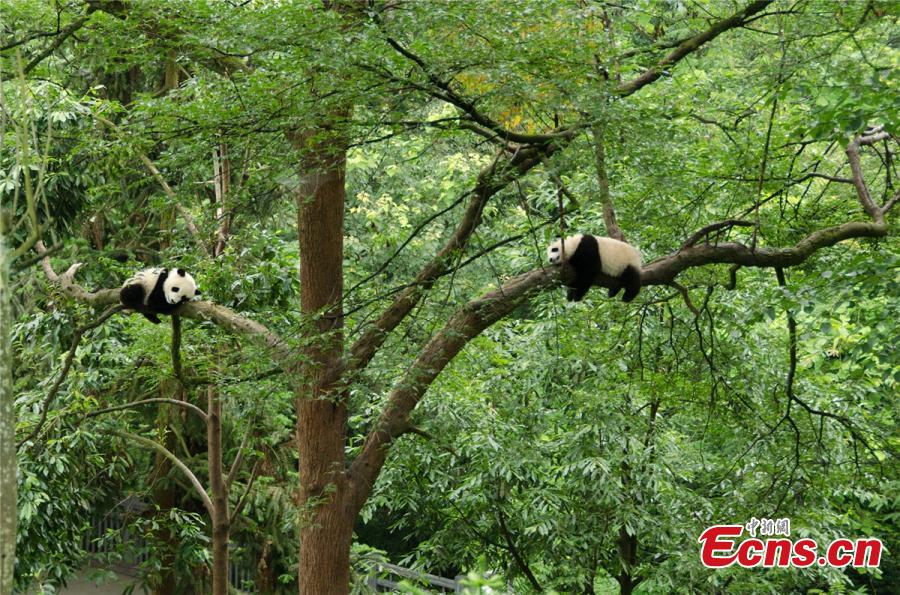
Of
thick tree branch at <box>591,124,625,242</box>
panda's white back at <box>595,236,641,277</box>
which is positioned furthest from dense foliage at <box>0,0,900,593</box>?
panda's white back at <box>595,236,641,277</box>

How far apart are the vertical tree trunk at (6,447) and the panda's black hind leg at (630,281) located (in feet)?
12.0

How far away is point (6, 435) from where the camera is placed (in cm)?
287

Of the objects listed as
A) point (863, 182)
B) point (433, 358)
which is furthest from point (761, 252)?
point (433, 358)

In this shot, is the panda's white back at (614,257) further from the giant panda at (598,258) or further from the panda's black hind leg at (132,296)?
the panda's black hind leg at (132,296)

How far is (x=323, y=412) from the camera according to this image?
→ 648 cm

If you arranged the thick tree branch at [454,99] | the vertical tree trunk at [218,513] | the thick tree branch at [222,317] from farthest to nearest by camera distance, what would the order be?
the vertical tree trunk at [218,513], the thick tree branch at [222,317], the thick tree branch at [454,99]

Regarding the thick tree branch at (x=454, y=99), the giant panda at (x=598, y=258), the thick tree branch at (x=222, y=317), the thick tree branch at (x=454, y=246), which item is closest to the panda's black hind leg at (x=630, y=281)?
the giant panda at (x=598, y=258)

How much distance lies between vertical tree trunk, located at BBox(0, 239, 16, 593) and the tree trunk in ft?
10.6

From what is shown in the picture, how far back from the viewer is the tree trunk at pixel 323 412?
6215 millimetres

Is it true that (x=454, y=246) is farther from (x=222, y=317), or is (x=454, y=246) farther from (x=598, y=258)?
(x=222, y=317)

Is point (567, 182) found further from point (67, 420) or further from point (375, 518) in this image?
point (375, 518)

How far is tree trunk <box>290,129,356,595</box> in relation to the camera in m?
6.21

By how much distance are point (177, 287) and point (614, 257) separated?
2.93 m

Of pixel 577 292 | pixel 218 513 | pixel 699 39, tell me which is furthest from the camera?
pixel 218 513
